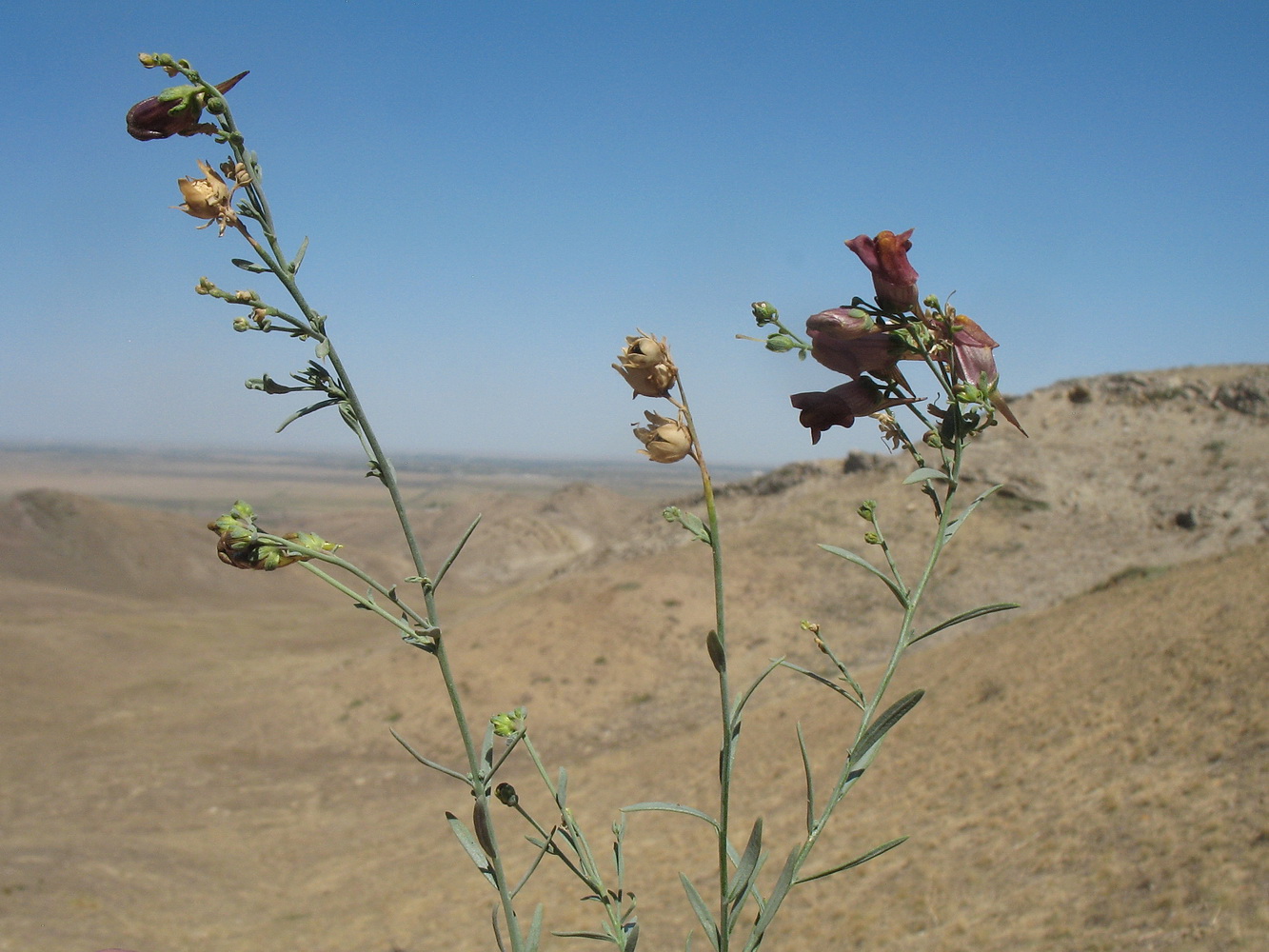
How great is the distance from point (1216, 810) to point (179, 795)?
13663 millimetres

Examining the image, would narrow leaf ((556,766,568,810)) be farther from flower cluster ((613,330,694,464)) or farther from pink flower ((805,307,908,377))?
pink flower ((805,307,908,377))

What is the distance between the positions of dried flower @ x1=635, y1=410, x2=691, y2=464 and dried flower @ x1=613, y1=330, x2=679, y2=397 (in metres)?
0.03

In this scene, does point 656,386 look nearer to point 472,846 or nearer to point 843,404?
point 843,404

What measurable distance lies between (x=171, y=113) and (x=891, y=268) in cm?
80

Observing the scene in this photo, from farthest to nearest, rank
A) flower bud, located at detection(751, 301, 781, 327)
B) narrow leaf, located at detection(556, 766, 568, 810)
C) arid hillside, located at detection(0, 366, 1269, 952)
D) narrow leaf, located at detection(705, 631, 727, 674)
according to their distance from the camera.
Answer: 1. arid hillside, located at detection(0, 366, 1269, 952)
2. narrow leaf, located at detection(556, 766, 568, 810)
3. flower bud, located at detection(751, 301, 781, 327)
4. narrow leaf, located at detection(705, 631, 727, 674)

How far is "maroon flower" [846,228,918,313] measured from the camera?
0.95 meters

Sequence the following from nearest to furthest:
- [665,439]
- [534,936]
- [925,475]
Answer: [665,439]
[925,475]
[534,936]

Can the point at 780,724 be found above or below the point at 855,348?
below

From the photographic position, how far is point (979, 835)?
24.8 ft

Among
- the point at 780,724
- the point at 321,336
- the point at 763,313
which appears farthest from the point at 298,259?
the point at 780,724

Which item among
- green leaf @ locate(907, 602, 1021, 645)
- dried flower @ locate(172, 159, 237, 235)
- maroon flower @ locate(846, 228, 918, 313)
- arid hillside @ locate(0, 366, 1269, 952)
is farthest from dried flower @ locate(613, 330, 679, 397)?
arid hillside @ locate(0, 366, 1269, 952)

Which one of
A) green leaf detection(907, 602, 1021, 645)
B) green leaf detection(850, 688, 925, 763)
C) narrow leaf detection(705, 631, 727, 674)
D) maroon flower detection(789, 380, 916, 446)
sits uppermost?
maroon flower detection(789, 380, 916, 446)

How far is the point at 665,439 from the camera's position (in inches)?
35.0

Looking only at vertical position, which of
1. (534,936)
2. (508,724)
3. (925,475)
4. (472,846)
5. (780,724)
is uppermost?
(925,475)
